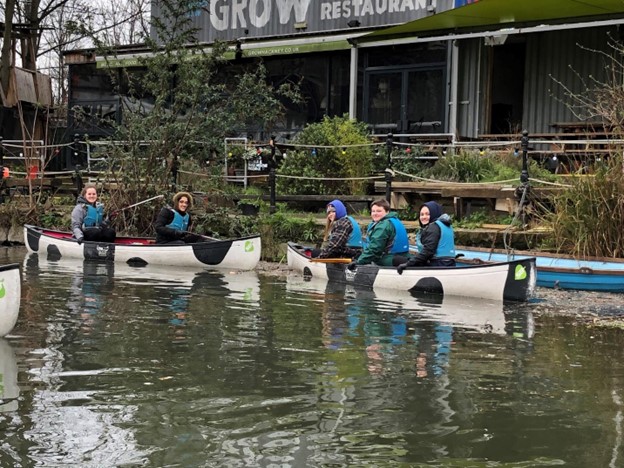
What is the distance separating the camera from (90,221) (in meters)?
16.6

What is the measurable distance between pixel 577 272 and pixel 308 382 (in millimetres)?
6044

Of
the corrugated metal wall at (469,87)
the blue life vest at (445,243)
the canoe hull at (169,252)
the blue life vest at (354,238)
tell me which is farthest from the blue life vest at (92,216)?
the corrugated metal wall at (469,87)

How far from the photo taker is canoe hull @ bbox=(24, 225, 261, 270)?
1470 centimetres

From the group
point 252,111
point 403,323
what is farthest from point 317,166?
point 403,323

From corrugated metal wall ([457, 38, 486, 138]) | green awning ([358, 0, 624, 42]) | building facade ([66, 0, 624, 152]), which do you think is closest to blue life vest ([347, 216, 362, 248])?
building facade ([66, 0, 624, 152])

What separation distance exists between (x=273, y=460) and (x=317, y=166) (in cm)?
1268

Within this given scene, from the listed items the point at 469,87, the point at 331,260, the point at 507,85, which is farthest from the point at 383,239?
the point at 507,85

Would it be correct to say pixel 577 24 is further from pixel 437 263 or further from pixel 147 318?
pixel 147 318

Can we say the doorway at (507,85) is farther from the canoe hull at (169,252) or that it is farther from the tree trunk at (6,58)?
the tree trunk at (6,58)

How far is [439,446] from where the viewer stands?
5609 mm

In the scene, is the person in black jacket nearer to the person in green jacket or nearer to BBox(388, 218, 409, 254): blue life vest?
the person in green jacket

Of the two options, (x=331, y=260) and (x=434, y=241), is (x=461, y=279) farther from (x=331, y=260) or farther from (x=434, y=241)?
(x=331, y=260)

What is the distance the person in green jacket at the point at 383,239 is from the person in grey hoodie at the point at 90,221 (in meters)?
5.44

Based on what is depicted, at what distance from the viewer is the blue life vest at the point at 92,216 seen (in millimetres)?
16492
